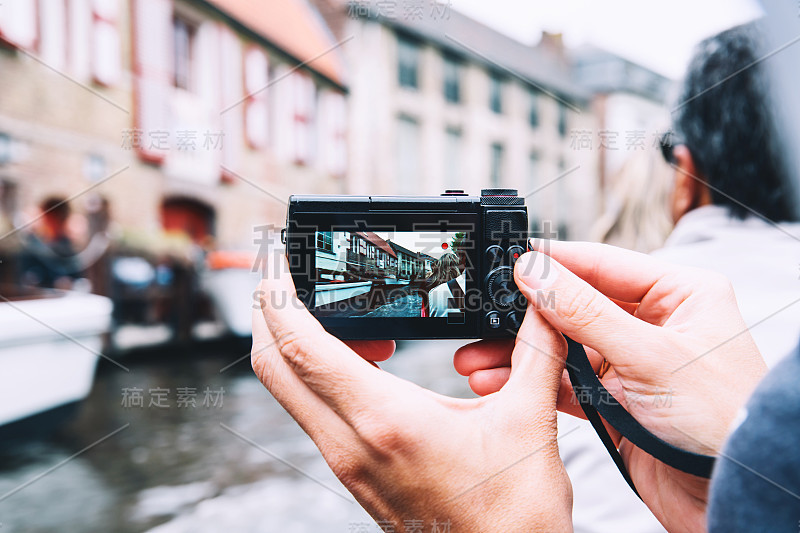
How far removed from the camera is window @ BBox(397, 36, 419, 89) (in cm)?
1061

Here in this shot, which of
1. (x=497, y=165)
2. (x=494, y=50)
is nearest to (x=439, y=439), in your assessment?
(x=497, y=165)

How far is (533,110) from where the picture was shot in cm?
1402

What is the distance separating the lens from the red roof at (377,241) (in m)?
0.85

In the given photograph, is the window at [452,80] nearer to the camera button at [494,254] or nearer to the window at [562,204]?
the window at [562,204]

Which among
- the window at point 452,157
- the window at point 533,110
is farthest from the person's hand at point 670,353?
the window at point 533,110

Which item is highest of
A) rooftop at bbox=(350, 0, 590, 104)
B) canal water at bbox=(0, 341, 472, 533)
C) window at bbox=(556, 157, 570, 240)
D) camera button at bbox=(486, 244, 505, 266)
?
rooftop at bbox=(350, 0, 590, 104)

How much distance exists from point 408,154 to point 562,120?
626 centimetres

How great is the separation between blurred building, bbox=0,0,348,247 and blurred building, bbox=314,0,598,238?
2.49ft

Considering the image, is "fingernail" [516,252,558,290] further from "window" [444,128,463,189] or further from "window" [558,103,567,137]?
"window" [558,103,567,137]

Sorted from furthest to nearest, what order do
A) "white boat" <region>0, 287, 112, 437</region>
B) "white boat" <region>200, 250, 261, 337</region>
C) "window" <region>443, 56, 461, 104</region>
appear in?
1. "window" <region>443, 56, 461, 104</region>
2. "white boat" <region>200, 250, 261, 337</region>
3. "white boat" <region>0, 287, 112, 437</region>

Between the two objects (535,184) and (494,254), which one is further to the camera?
(535,184)

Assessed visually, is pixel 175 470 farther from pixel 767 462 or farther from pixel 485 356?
pixel 767 462

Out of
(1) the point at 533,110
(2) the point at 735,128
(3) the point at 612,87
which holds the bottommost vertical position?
(2) the point at 735,128

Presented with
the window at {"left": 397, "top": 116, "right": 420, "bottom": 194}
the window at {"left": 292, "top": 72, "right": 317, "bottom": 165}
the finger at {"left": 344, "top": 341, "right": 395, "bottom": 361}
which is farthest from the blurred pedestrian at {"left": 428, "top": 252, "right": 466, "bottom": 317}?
the window at {"left": 397, "top": 116, "right": 420, "bottom": 194}
